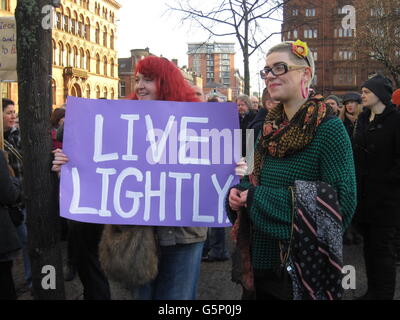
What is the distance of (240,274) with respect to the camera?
2125 mm

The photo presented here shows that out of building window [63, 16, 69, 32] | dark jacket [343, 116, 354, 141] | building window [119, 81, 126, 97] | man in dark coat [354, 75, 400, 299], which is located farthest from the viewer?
building window [119, 81, 126, 97]

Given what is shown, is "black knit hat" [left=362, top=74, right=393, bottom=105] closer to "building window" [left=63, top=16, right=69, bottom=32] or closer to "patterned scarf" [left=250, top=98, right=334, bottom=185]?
"patterned scarf" [left=250, top=98, right=334, bottom=185]

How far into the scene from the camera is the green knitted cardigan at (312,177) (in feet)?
5.79

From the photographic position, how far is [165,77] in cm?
239

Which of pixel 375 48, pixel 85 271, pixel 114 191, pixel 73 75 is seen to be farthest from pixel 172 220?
pixel 73 75

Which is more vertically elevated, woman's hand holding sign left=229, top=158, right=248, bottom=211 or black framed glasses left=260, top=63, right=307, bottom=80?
black framed glasses left=260, top=63, right=307, bottom=80

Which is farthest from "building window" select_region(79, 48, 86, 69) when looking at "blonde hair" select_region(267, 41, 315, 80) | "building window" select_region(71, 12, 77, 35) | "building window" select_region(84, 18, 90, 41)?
"blonde hair" select_region(267, 41, 315, 80)

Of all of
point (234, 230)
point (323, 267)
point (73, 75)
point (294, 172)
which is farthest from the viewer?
point (73, 75)

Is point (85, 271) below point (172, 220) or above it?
below

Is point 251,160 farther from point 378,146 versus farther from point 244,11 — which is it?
point 244,11

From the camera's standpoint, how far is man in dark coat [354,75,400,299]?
3.67 meters

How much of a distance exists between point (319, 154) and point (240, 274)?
73 centimetres

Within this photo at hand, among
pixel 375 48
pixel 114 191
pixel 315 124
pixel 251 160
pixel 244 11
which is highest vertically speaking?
pixel 375 48

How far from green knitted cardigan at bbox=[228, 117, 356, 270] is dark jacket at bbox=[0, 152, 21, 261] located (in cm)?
175
